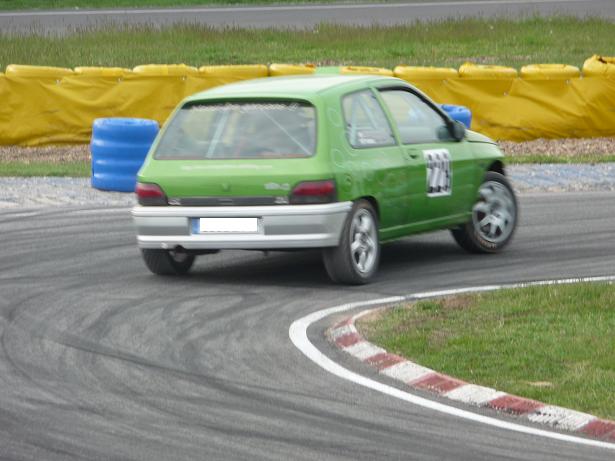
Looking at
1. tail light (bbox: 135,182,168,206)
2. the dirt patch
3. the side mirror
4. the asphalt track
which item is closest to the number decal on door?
the side mirror

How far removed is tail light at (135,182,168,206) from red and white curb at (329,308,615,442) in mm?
2598

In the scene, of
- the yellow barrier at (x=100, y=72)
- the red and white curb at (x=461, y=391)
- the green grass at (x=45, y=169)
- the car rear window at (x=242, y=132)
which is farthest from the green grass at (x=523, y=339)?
the yellow barrier at (x=100, y=72)

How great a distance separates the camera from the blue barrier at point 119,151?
19609mm

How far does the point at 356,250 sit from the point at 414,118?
170 centimetres

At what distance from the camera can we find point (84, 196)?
19.2 meters

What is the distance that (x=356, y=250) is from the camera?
1297cm

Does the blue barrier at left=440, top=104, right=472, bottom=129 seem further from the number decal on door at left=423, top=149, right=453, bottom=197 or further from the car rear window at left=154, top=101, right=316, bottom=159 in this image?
the car rear window at left=154, top=101, right=316, bottom=159

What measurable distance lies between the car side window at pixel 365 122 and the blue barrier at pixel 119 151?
6413 mm

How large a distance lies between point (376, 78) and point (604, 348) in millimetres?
4711

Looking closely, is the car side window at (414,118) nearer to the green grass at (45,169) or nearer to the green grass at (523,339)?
the green grass at (523,339)

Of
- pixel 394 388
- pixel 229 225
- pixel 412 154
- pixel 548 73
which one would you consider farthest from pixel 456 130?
pixel 548 73

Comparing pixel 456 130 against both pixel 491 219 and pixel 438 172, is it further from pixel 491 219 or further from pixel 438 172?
pixel 491 219

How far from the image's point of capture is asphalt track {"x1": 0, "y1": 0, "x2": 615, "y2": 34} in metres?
39.8

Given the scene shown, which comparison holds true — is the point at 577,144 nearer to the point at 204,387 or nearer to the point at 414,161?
the point at 414,161
